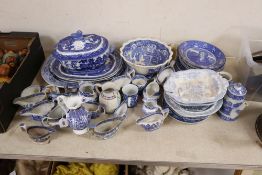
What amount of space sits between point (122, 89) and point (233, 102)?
37 centimetres

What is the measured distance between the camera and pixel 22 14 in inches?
43.1

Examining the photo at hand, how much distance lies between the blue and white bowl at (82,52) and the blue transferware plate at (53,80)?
0.19 feet

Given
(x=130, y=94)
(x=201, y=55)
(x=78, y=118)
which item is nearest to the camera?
(x=78, y=118)

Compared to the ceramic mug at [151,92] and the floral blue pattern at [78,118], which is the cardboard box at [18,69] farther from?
the ceramic mug at [151,92]

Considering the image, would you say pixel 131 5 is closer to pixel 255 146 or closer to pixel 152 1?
pixel 152 1

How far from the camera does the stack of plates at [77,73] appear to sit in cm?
98

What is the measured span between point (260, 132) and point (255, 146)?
→ 0.05m

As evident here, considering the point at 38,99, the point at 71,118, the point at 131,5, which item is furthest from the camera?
the point at 131,5

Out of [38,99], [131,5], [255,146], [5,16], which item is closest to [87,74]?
[38,99]

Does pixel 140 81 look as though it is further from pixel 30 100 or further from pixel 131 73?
pixel 30 100

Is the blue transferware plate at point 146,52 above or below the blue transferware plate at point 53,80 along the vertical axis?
above

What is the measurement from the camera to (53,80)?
996mm

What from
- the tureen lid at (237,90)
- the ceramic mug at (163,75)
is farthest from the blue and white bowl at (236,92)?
the ceramic mug at (163,75)

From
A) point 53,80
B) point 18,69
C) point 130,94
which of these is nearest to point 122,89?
point 130,94
